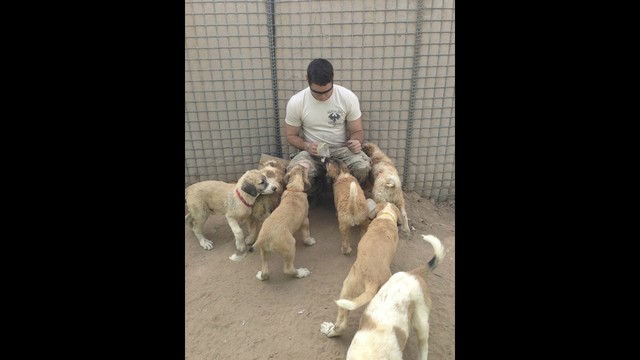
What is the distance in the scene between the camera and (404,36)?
5820 millimetres

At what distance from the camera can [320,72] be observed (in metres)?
5.09

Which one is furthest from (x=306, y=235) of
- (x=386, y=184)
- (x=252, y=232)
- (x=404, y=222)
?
(x=404, y=222)

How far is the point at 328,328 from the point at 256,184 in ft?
7.07

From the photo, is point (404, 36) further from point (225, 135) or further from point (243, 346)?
point (243, 346)

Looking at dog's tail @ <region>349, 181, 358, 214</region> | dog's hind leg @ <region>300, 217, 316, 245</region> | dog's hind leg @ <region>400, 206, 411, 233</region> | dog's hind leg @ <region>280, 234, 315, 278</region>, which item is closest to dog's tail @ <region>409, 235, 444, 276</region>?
dog's tail @ <region>349, 181, 358, 214</region>

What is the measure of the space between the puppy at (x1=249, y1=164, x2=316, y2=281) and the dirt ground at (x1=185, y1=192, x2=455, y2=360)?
16 centimetres

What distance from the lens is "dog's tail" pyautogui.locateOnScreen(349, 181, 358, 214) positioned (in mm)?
4761

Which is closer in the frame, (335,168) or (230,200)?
(230,200)

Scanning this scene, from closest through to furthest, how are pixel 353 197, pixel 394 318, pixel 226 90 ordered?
pixel 394 318
pixel 353 197
pixel 226 90

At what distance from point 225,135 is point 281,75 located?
1.44 meters

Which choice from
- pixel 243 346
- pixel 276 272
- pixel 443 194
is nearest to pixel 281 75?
pixel 276 272

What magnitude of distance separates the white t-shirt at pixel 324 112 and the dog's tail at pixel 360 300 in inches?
120

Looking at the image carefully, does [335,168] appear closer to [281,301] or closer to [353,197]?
[353,197]

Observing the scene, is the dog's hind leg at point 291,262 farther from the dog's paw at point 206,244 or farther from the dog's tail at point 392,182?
the dog's tail at point 392,182
